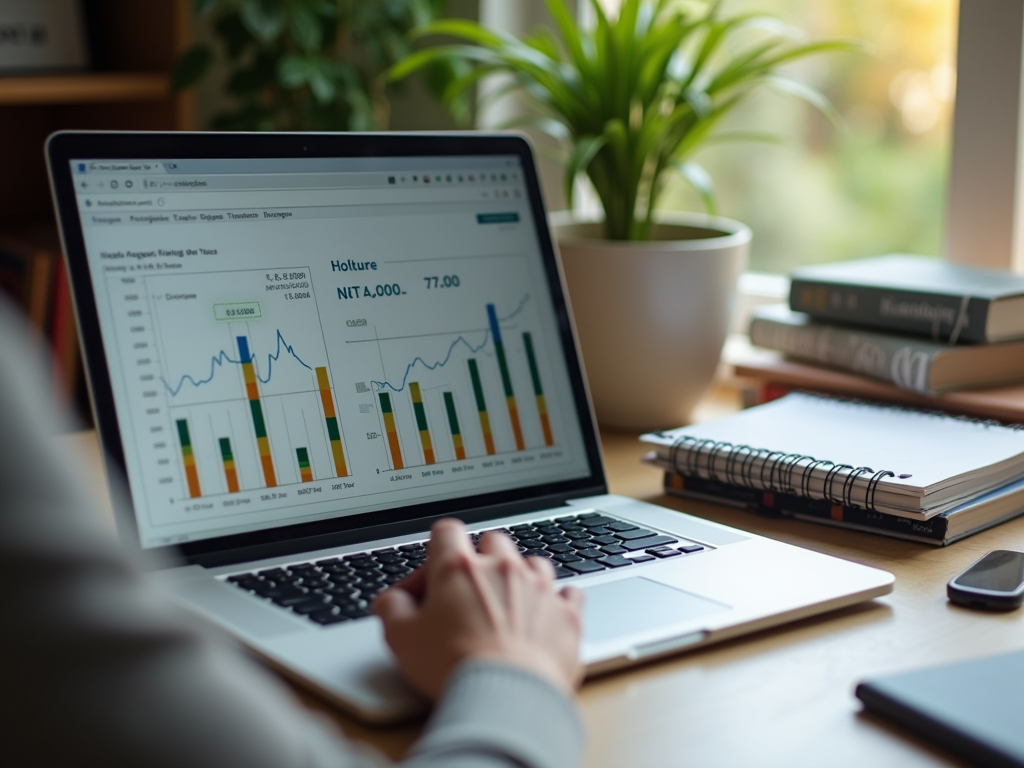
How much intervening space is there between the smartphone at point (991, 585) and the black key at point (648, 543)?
19 centimetres

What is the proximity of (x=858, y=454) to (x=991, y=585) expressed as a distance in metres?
0.20

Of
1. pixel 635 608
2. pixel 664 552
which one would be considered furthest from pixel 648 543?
pixel 635 608

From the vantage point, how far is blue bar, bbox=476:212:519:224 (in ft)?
3.02

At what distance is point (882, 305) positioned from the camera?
1.15 meters

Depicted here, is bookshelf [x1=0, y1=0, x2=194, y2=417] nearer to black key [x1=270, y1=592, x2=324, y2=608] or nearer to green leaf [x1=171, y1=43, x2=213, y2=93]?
green leaf [x1=171, y1=43, x2=213, y2=93]

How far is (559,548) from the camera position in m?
0.78

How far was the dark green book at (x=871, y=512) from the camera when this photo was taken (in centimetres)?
85

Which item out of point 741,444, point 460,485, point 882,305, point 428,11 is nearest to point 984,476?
point 741,444

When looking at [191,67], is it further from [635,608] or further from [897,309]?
[635,608]

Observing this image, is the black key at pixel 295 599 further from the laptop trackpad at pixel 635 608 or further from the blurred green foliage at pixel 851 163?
the blurred green foliage at pixel 851 163

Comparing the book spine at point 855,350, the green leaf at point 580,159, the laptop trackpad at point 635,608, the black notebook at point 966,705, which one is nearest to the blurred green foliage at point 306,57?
the green leaf at point 580,159

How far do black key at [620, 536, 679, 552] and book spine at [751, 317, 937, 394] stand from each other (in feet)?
1.36

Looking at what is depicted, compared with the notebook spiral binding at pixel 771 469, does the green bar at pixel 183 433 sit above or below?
above

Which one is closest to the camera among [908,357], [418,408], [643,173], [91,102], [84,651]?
[84,651]
